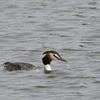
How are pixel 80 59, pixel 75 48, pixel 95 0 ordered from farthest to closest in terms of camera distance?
pixel 95 0, pixel 75 48, pixel 80 59

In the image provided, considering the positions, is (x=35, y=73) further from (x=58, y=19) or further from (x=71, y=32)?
(x=58, y=19)

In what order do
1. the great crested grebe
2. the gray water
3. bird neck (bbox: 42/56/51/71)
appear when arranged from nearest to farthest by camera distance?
the gray water < the great crested grebe < bird neck (bbox: 42/56/51/71)

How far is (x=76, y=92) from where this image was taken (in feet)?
43.4

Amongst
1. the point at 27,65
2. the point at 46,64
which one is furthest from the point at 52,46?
the point at 27,65

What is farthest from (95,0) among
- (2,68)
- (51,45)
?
(2,68)

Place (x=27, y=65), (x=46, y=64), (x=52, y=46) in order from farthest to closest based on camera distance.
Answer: (x=52, y=46) < (x=46, y=64) < (x=27, y=65)

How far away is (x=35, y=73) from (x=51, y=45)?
13.6ft

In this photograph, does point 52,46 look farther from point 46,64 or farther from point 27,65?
point 27,65

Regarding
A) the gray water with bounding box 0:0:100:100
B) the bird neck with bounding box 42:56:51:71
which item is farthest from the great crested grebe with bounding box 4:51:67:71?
the gray water with bounding box 0:0:100:100

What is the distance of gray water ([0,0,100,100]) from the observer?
13.5 meters

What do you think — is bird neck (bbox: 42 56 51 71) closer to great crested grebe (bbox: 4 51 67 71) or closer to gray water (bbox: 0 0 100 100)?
great crested grebe (bbox: 4 51 67 71)

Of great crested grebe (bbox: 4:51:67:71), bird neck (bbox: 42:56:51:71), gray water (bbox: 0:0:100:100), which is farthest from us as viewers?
bird neck (bbox: 42:56:51:71)

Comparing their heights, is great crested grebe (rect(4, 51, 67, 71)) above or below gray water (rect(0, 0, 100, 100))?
above

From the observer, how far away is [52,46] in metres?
19.4
